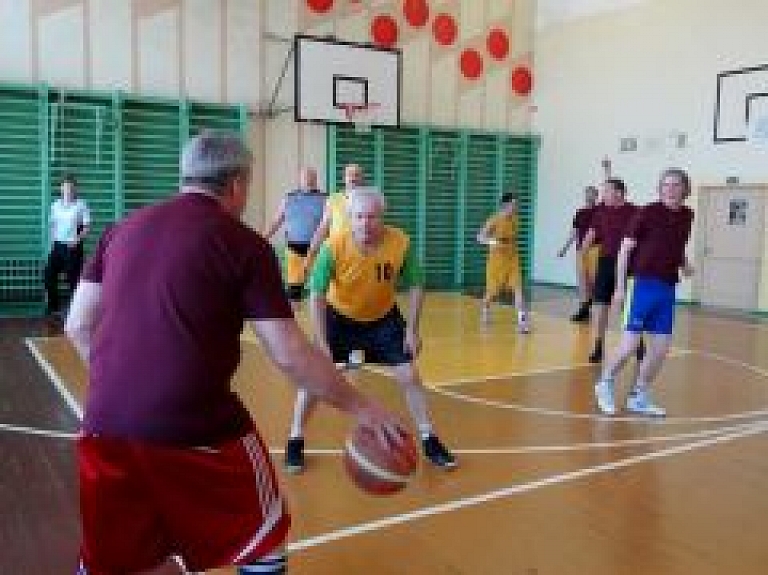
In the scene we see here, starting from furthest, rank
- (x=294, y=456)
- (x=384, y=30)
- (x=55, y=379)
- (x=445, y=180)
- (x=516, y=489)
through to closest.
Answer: (x=445, y=180) < (x=384, y=30) < (x=55, y=379) < (x=294, y=456) < (x=516, y=489)

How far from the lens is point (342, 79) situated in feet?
44.2

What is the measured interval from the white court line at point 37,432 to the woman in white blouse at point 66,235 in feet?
19.3

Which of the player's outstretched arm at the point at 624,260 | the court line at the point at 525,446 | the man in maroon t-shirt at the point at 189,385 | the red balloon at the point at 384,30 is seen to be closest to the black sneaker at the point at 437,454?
the court line at the point at 525,446

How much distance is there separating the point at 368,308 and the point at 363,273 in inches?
8.7

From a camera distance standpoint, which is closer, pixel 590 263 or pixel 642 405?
pixel 642 405

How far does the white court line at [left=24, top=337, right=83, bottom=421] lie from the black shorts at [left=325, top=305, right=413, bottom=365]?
68.8 inches

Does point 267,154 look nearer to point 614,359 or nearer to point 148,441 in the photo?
point 614,359

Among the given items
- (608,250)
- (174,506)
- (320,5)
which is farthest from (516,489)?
(320,5)

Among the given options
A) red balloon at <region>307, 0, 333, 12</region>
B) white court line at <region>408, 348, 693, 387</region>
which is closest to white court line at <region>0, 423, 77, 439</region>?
white court line at <region>408, 348, 693, 387</region>

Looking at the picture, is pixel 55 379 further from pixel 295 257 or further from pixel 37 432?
pixel 295 257

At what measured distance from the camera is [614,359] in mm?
6113

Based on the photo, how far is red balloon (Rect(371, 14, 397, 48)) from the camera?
47.3ft

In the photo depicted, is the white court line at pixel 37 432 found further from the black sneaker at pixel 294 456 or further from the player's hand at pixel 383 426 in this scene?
the player's hand at pixel 383 426

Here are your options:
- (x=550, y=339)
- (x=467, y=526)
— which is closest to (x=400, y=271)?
(x=467, y=526)
